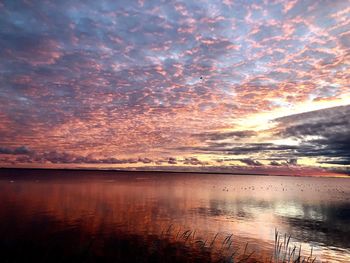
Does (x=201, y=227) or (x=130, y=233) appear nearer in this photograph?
(x=130, y=233)

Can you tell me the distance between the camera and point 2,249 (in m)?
32.2

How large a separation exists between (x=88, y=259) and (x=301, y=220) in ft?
174

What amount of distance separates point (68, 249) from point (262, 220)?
43.7 meters

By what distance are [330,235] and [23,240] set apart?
161 feet

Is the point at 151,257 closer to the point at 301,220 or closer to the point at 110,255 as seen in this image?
the point at 110,255

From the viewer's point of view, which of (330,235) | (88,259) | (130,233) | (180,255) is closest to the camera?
(88,259)

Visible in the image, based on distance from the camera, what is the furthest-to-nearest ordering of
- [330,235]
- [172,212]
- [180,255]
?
[172,212] < [330,235] < [180,255]

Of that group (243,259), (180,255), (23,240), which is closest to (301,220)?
(243,259)

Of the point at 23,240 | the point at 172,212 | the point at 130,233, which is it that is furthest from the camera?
the point at 172,212

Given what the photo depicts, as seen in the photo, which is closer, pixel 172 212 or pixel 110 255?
pixel 110 255

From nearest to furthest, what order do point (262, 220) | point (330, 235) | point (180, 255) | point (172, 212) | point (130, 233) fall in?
point (180, 255) → point (130, 233) → point (330, 235) → point (262, 220) → point (172, 212)

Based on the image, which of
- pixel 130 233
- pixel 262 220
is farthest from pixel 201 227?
pixel 262 220

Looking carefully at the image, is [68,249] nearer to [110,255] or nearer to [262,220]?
[110,255]

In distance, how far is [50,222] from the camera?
169ft
